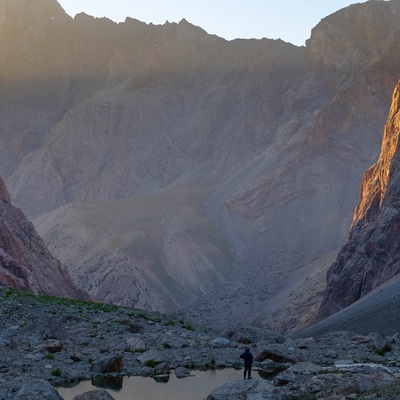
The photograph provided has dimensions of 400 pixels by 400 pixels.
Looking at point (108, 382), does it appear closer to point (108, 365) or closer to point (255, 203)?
point (108, 365)

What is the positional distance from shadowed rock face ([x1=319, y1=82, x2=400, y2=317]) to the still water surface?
169ft

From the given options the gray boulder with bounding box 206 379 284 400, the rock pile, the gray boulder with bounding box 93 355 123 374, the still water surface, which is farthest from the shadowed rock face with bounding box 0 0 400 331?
the gray boulder with bounding box 206 379 284 400

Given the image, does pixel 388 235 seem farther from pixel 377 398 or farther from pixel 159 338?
pixel 377 398

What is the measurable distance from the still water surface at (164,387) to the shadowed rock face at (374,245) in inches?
2027

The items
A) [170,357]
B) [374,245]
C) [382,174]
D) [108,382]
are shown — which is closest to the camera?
[108,382]

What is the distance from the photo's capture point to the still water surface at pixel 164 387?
27.7m

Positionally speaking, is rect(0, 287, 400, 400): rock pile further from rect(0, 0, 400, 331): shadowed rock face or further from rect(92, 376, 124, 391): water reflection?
rect(0, 0, 400, 331): shadowed rock face

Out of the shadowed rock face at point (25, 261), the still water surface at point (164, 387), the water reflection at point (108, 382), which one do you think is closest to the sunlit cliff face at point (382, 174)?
the shadowed rock face at point (25, 261)

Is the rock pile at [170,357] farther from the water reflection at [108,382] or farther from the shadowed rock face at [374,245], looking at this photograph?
the shadowed rock face at [374,245]

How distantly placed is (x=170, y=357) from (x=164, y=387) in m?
4.63

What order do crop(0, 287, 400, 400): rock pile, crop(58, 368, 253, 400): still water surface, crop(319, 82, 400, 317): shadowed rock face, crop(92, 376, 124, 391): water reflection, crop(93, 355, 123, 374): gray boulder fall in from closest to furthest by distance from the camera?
crop(0, 287, 400, 400): rock pile < crop(58, 368, 253, 400): still water surface < crop(92, 376, 124, 391): water reflection < crop(93, 355, 123, 374): gray boulder < crop(319, 82, 400, 317): shadowed rock face

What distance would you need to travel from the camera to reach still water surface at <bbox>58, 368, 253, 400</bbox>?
2766 cm

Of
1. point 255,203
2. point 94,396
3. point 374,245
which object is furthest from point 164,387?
point 255,203

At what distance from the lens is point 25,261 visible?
68438 millimetres
